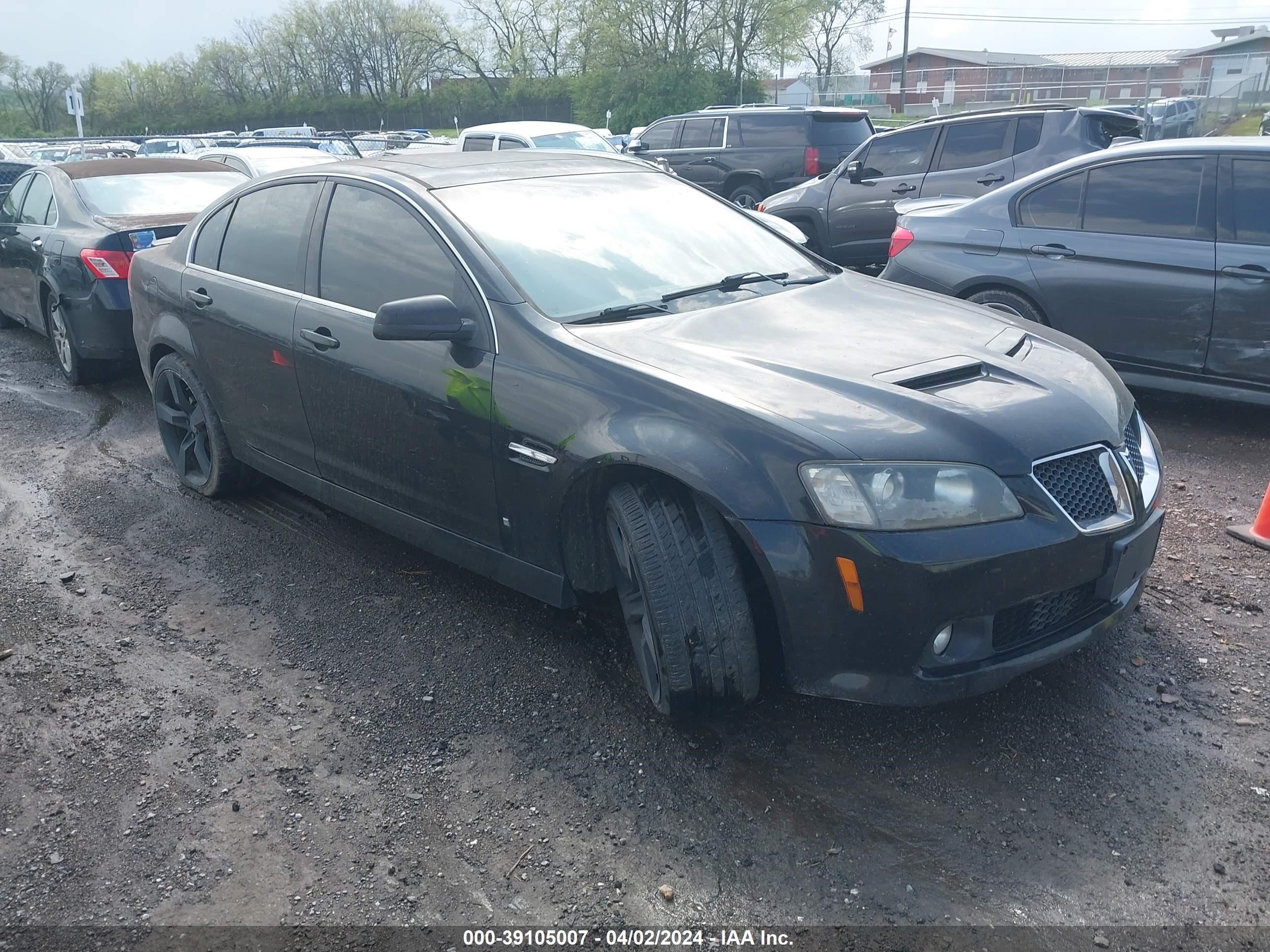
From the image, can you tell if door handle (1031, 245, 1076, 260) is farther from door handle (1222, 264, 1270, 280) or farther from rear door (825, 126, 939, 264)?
rear door (825, 126, 939, 264)

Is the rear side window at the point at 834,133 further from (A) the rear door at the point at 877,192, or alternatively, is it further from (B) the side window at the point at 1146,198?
(B) the side window at the point at 1146,198

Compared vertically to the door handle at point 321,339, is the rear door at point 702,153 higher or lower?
higher

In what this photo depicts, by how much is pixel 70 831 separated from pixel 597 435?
1.84 metres

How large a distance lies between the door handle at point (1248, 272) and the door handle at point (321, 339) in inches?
175

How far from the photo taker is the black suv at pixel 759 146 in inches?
575

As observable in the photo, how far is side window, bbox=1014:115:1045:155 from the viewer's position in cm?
993

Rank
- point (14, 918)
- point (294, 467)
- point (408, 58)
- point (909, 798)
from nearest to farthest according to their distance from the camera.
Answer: point (14, 918)
point (909, 798)
point (294, 467)
point (408, 58)

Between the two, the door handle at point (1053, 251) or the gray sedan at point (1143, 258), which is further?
the door handle at point (1053, 251)

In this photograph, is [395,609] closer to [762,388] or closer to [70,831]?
[70,831]

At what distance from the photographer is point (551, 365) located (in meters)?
3.19

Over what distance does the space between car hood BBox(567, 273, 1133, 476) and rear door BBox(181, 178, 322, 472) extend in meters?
1.55

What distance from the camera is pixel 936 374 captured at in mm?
3023

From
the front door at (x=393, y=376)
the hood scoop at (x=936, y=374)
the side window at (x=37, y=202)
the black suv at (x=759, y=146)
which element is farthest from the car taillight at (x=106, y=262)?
the black suv at (x=759, y=146)

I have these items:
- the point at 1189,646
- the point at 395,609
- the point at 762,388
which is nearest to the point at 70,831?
the point at 395,609
